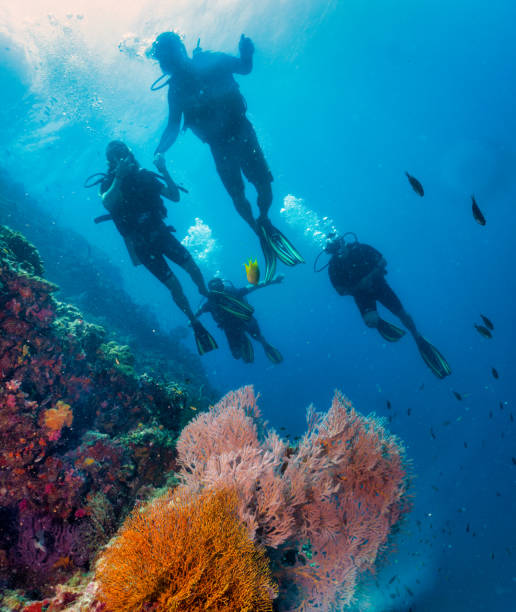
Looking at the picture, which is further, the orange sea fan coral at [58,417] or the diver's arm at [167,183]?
the diver's arm at [167,183]

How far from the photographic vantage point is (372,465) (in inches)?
139

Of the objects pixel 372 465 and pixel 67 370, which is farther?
pixel 67 370

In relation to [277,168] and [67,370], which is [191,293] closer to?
[277,168]

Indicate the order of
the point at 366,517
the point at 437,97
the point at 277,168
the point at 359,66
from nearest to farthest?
1. the point at 366,517
2. the point at 359,66
3. the point at 437,97
4. the point at 277,168

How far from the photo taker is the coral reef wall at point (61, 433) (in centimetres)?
288

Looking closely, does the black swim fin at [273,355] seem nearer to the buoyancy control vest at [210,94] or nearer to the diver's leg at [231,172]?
the diver's leg at [231,172]

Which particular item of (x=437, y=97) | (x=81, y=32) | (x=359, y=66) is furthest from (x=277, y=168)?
(x=81, y=32)

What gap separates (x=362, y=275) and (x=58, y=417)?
841 centimetres

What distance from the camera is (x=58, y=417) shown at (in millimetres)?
3936

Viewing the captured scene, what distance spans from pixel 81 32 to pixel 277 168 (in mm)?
51593

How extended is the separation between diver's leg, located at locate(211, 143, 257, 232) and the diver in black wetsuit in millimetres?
1293

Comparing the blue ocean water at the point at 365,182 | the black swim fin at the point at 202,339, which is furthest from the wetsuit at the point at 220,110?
the blue ocean water at the point at 365,182

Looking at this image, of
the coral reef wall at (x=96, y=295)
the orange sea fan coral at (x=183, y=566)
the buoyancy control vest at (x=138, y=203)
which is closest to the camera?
the orange sea fan coral at (x=183, y=566)

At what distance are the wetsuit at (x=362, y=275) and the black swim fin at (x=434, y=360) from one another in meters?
1.14
